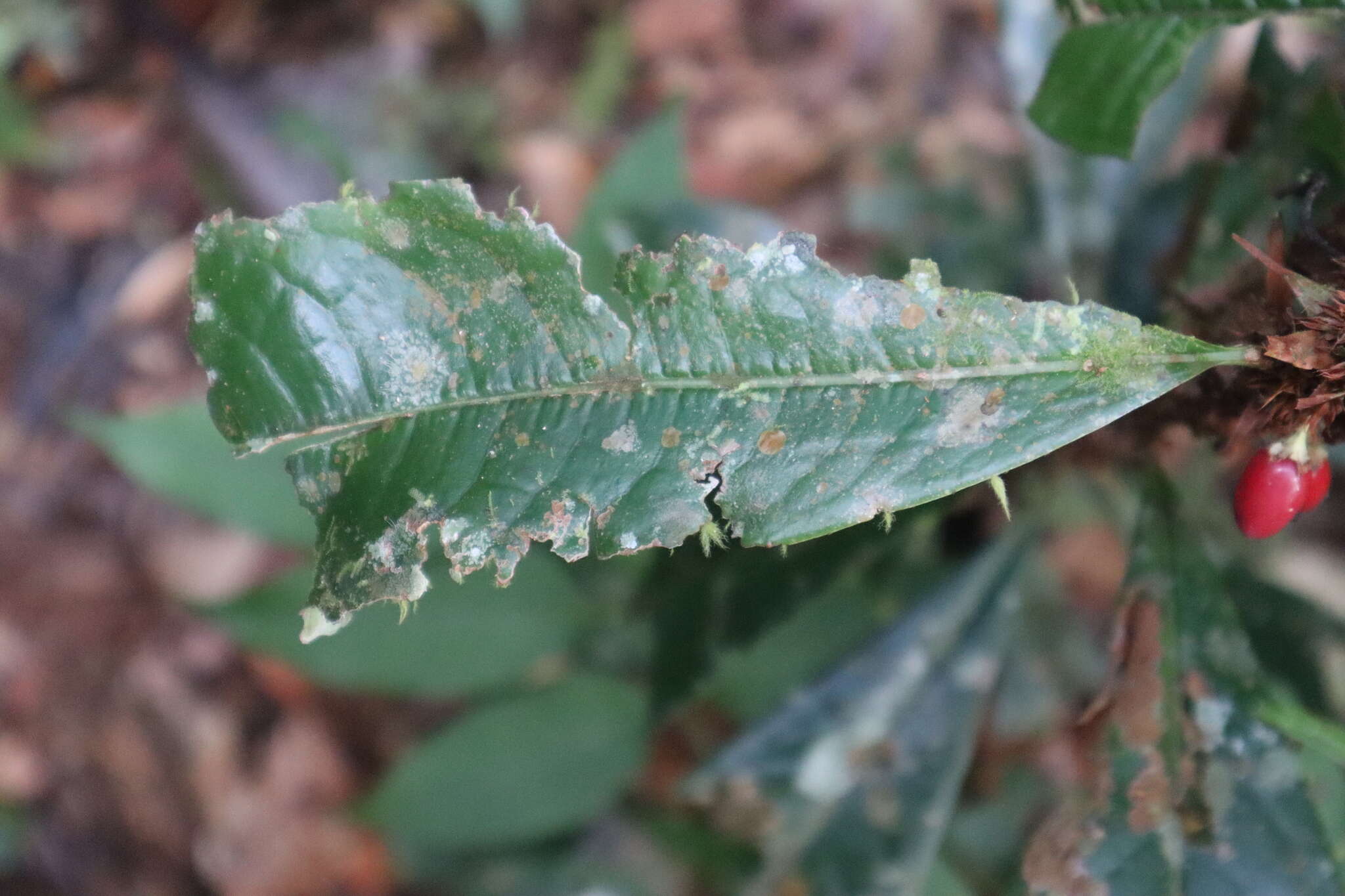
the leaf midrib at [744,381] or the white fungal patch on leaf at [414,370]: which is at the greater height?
the white fungal patch on leaf at [414,370]

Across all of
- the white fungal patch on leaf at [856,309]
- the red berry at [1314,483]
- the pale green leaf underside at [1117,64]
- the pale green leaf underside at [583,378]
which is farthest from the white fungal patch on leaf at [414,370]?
the red berry at [1314,483]

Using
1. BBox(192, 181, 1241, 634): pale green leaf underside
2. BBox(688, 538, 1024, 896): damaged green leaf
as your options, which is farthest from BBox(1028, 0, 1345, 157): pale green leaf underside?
BBox(688, 538, 1024, 896): damaged green leaf

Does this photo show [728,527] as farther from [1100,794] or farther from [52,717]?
[52,717]

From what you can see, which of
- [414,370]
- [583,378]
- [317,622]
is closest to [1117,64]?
[583,378]

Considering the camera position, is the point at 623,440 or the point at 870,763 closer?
the point at 623,440

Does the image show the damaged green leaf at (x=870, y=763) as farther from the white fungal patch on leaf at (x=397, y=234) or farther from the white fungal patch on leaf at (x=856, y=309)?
the white fungal patch on leaf at (x=397, y=234)

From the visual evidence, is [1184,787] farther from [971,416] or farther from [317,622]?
[317,622]
